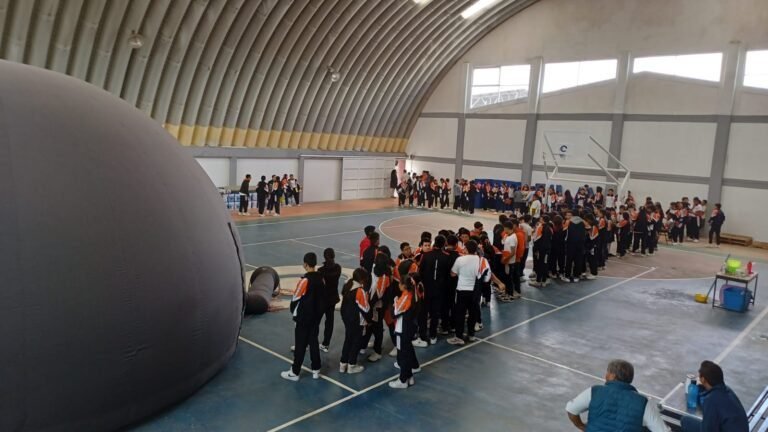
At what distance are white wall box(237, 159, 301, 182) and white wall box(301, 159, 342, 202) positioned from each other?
963mm

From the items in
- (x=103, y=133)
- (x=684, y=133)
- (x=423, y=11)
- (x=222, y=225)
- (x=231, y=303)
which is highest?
(x=423, y=11)

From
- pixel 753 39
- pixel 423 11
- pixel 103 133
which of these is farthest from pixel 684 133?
pixel 103 133

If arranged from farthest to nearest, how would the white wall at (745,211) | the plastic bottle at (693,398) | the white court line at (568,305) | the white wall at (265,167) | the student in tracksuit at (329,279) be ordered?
the white wall at (265,167), the white wall at (745,211), the white court line at (568,305), the student in tracksuit at (329,279), the plastic bottle at (693,398)

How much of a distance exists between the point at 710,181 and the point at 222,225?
2256 centimetres

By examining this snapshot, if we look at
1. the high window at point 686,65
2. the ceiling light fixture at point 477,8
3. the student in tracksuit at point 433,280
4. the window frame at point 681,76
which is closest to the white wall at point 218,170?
the ceiling light fixture at point 477,8

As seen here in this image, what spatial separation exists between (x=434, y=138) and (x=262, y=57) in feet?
42.9

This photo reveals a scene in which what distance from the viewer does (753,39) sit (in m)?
22.1

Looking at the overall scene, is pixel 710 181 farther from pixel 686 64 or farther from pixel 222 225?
pixel 222 225

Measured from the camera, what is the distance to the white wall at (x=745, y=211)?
22234 millimetres

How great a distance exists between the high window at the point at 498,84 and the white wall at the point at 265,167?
10975mm

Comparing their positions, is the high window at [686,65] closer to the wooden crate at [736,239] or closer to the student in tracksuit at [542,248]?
the wooden crate at [736,239]

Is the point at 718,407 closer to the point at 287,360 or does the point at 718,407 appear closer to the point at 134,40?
the point at 287,360

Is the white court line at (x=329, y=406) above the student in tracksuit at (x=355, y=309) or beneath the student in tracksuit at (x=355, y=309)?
beneath

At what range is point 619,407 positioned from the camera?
13.8 ft
